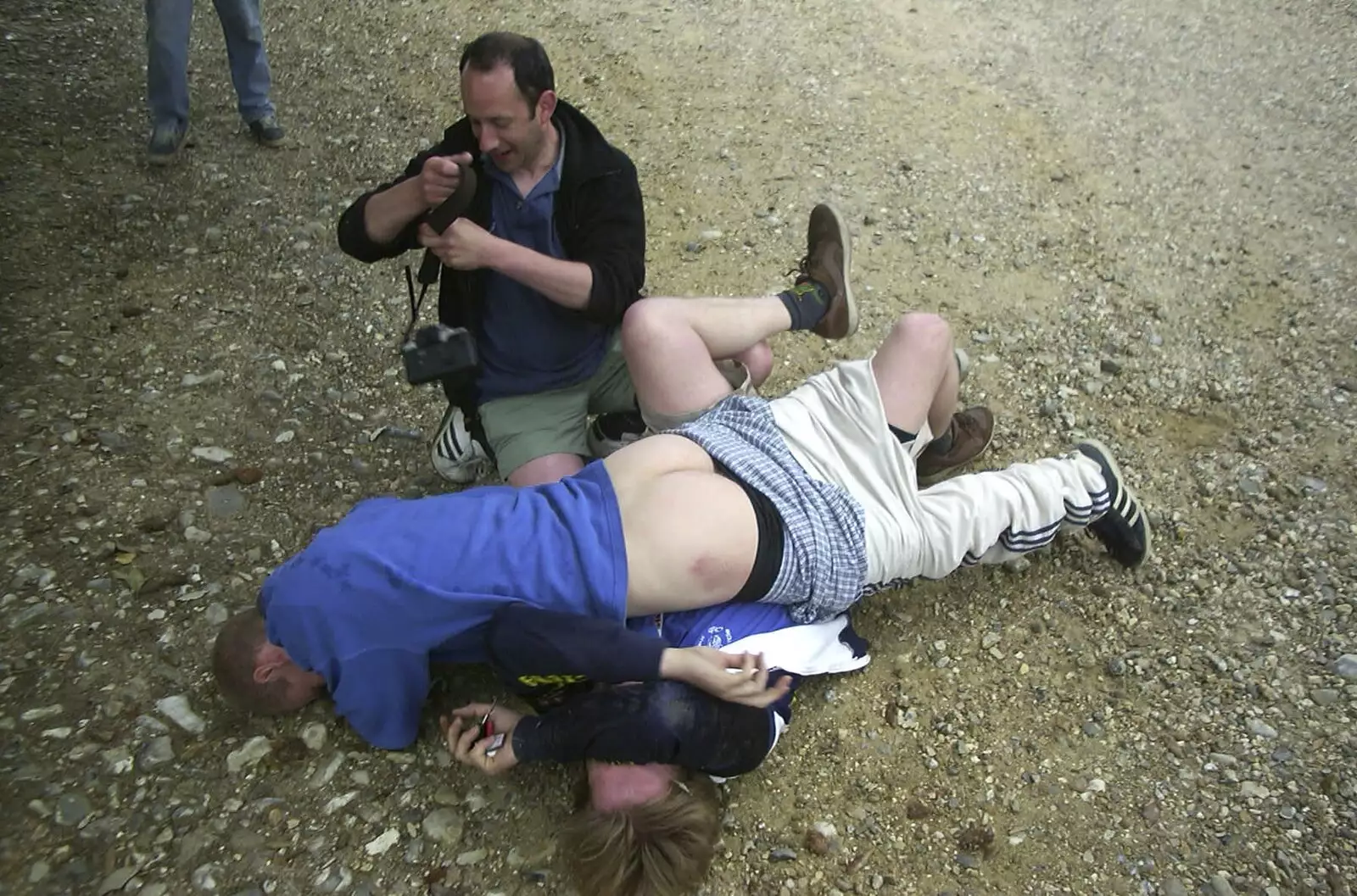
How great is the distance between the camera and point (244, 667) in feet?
7.18

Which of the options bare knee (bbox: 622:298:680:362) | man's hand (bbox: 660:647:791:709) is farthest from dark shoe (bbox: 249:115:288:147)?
man's hand (bbox: 660:647:791:709)

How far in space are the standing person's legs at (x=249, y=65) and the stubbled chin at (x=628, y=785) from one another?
3.30 m

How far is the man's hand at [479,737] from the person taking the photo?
2.16m

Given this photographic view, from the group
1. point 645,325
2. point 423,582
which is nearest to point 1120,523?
point 645,325

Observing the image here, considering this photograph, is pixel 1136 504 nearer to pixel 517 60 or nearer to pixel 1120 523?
pixel 1120 523

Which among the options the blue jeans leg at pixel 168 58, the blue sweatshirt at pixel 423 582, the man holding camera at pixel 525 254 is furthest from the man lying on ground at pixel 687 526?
the blue jeans leg at pixel 168 58

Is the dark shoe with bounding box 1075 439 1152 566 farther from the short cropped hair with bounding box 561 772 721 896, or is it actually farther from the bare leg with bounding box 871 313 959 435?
the short cropped hair with bounding box 561 772 721 896

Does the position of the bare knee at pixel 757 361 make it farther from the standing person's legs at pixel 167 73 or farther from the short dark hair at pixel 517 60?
the standing person's legs at pixel 167 73

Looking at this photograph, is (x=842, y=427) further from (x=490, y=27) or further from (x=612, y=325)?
(x=490, y=27)

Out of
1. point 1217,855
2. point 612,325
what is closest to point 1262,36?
point 612,325

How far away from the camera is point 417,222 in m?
2.45

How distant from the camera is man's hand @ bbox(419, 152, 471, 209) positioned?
2285 millimetres

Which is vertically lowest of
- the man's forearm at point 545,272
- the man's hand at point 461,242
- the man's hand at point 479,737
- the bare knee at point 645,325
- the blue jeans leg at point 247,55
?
the man's hand at point 479,737

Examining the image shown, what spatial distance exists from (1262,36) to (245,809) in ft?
18.0
